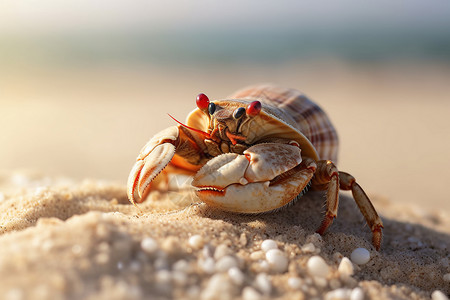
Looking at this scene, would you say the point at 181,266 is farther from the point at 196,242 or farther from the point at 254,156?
the point at 254,156

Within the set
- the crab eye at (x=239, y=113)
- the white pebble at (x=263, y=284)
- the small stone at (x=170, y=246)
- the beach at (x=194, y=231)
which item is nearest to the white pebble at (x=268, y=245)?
the beach at (x=194, y=231)

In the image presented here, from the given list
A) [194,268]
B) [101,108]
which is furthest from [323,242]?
[101,108]

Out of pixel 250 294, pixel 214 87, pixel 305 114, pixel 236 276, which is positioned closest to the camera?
pixel 250 294

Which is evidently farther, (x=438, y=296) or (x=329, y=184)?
(x=329, y=184)

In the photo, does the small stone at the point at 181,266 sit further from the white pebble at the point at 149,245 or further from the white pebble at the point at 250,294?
the white pebble at the point at 250,294

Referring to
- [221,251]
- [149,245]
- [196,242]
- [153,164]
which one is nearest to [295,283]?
[221,251]

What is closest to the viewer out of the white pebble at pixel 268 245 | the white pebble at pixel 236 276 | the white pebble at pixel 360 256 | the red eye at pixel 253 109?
the white pebble at pixel 236 276

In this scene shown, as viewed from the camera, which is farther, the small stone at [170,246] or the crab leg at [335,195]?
the crab leg at [335,195]

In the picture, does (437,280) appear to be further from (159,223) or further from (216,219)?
(159,223)
